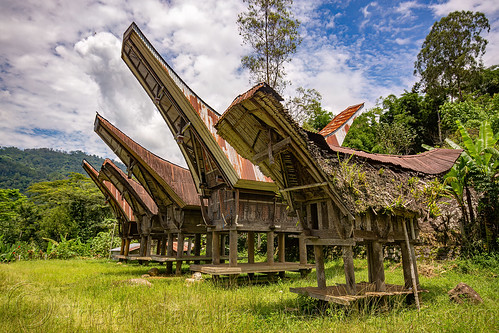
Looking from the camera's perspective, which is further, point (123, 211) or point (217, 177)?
point (123, 211)

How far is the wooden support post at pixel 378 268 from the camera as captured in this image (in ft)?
18.3

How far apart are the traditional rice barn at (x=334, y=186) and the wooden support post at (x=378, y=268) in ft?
0.06

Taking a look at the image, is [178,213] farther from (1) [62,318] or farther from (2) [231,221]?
(1) [62,318]

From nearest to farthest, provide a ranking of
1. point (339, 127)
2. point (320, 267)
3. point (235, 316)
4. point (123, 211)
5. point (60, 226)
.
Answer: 1. point (235, 316)
2. point (320, 267)
3. point (339, 127)
4. point (123, 211)
5. point (60, 226)

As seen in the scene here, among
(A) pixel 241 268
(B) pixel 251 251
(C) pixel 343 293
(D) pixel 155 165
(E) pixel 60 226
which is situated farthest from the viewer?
(E) pixel 60 226

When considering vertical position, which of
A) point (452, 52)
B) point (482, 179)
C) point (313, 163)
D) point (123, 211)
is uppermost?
point (452, 52)

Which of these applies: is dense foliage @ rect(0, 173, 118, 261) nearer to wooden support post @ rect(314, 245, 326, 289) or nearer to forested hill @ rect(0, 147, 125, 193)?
wooden support post @ rect(314, 245, 326, 289)

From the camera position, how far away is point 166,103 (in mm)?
11977

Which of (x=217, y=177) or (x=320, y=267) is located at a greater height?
(x=217, y=177)

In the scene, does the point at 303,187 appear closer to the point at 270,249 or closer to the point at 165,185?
the point at 270,249

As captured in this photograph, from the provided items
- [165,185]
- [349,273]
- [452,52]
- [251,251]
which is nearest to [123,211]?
[165,185]

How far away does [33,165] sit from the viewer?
10769 centimetres

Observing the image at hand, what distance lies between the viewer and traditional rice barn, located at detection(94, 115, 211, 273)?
13.0 metres

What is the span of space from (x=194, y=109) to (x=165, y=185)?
14.9ft
